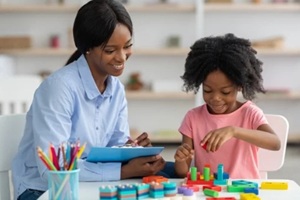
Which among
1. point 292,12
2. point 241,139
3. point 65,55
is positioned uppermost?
point 292,12

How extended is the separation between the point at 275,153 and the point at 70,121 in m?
0.71

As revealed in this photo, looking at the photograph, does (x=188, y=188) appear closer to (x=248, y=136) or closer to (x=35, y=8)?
(x=248, y=136)

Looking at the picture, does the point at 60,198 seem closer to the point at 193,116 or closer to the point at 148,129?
the point at 193,116

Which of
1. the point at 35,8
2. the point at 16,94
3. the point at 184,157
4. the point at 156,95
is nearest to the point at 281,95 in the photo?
the point at 156,95

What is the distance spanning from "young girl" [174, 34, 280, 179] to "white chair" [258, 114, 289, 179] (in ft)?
0.24

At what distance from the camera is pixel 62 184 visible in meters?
1.35

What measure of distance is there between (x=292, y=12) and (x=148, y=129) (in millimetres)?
1643

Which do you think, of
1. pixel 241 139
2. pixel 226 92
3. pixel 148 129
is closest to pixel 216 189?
pixel 241 139

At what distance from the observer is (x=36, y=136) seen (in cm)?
177

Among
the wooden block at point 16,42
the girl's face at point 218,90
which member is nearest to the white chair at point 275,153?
the girl's face at point 218,90

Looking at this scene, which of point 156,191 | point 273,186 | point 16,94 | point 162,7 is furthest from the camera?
point 162,7

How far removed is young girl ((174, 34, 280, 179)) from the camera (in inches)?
77.1

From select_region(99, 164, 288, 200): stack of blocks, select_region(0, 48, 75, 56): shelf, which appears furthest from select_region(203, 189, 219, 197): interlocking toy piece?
select_region(0, 48, 75, 56): shelf

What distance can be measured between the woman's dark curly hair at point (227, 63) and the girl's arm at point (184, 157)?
226 mm
